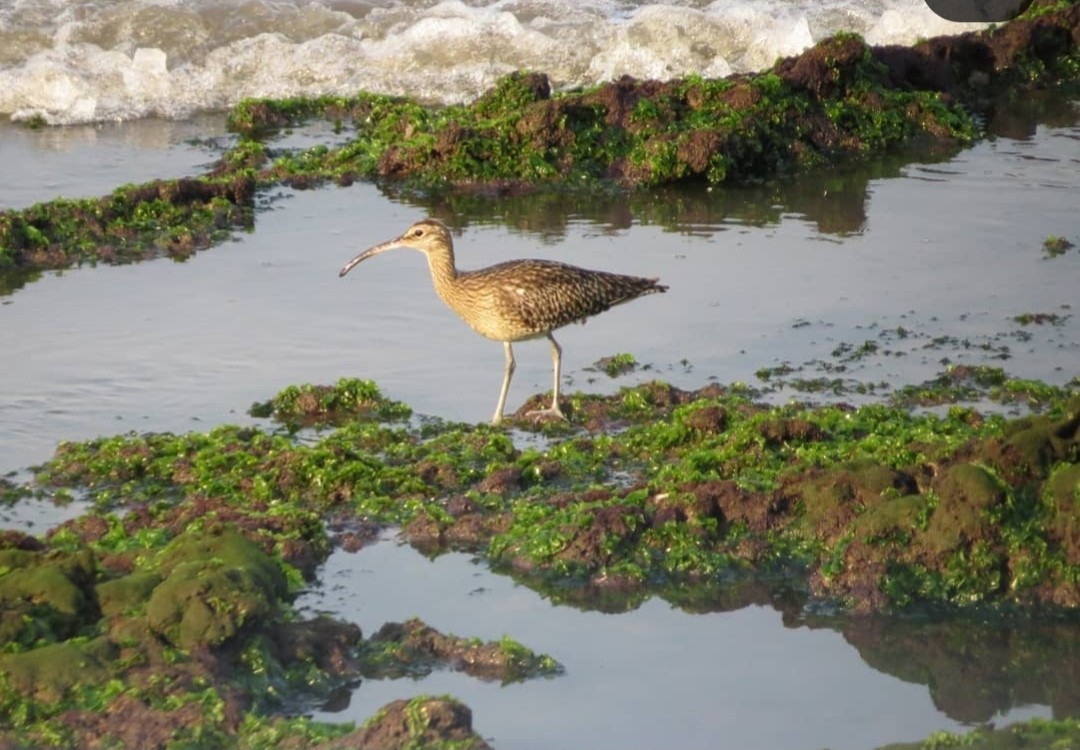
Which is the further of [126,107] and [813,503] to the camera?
[126,107]

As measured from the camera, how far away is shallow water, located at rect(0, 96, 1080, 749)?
625 cm

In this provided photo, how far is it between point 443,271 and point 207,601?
420 centimetres

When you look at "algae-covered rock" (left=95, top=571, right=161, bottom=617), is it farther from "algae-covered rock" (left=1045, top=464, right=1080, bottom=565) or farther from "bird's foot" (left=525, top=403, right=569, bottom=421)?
"algae-covered rock" (left=1045, top=464, right=1080, bottom=565)

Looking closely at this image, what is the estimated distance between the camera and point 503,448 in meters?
8.56

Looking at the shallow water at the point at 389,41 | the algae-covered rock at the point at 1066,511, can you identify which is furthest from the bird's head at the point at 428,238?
the shallow water at the point at 389,41

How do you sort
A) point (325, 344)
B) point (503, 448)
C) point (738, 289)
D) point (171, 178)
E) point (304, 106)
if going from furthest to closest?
1. point (304, 106)
2. point (171, 178)
3. point (738, 289)
4. point (325, 344)
5. point (503, 448)

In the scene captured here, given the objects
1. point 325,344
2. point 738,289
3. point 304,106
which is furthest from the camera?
point 304,106

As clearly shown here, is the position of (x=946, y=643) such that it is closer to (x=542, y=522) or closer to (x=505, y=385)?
(x=542, y=522)

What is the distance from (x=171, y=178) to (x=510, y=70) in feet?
18.3

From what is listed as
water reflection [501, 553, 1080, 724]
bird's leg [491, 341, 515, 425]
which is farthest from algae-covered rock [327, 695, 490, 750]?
bird's leg [491, 341, 515, 425]

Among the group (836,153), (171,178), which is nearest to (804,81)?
(836,153)

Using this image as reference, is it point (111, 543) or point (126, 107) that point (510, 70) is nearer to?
point (126, 107)

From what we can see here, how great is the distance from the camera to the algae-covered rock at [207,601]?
606 centimetres

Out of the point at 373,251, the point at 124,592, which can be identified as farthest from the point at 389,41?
the point at 124,592
